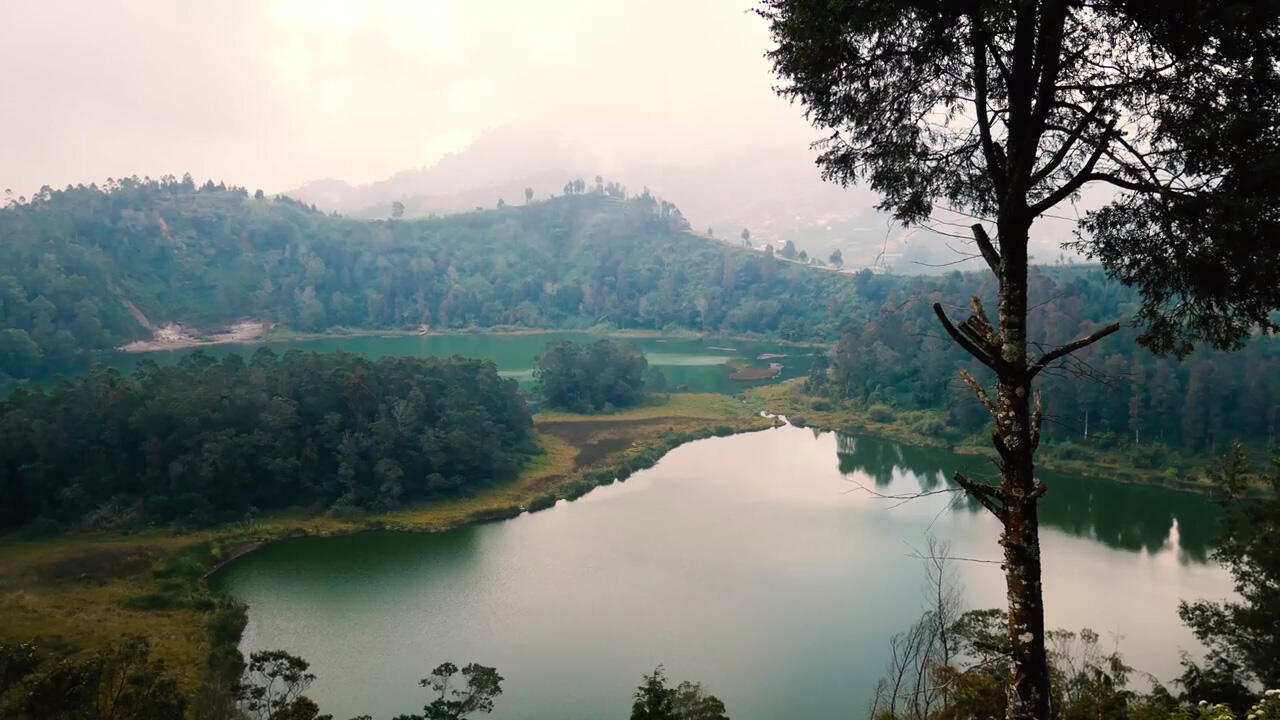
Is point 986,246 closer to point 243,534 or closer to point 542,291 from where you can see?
point 243,534

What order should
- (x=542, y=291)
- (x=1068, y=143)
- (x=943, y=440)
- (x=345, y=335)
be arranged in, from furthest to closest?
(x=542, y=291), (x=345, y=335), (x=943, y=440), (x=1068, y=143)

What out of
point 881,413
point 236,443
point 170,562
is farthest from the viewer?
point 881,413

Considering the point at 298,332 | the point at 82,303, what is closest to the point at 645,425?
the point at 82,303

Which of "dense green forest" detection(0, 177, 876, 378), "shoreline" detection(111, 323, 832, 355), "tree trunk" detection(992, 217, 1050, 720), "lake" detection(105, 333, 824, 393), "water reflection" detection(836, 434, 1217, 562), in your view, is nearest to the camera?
"tree trunk" detection(992, 217, 1050, 720)

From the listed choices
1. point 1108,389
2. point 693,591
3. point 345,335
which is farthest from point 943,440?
point 345,335

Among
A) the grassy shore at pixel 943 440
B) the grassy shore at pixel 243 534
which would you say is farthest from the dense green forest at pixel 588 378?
the grassy shore at pixel 943 440

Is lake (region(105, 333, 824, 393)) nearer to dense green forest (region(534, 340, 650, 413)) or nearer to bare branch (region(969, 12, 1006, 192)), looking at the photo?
dense green forest (region(534, 340, 650, 413))

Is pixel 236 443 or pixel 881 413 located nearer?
pixel 236 443

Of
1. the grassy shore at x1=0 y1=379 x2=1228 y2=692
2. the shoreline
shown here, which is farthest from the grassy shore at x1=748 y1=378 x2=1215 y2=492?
the shoreline
